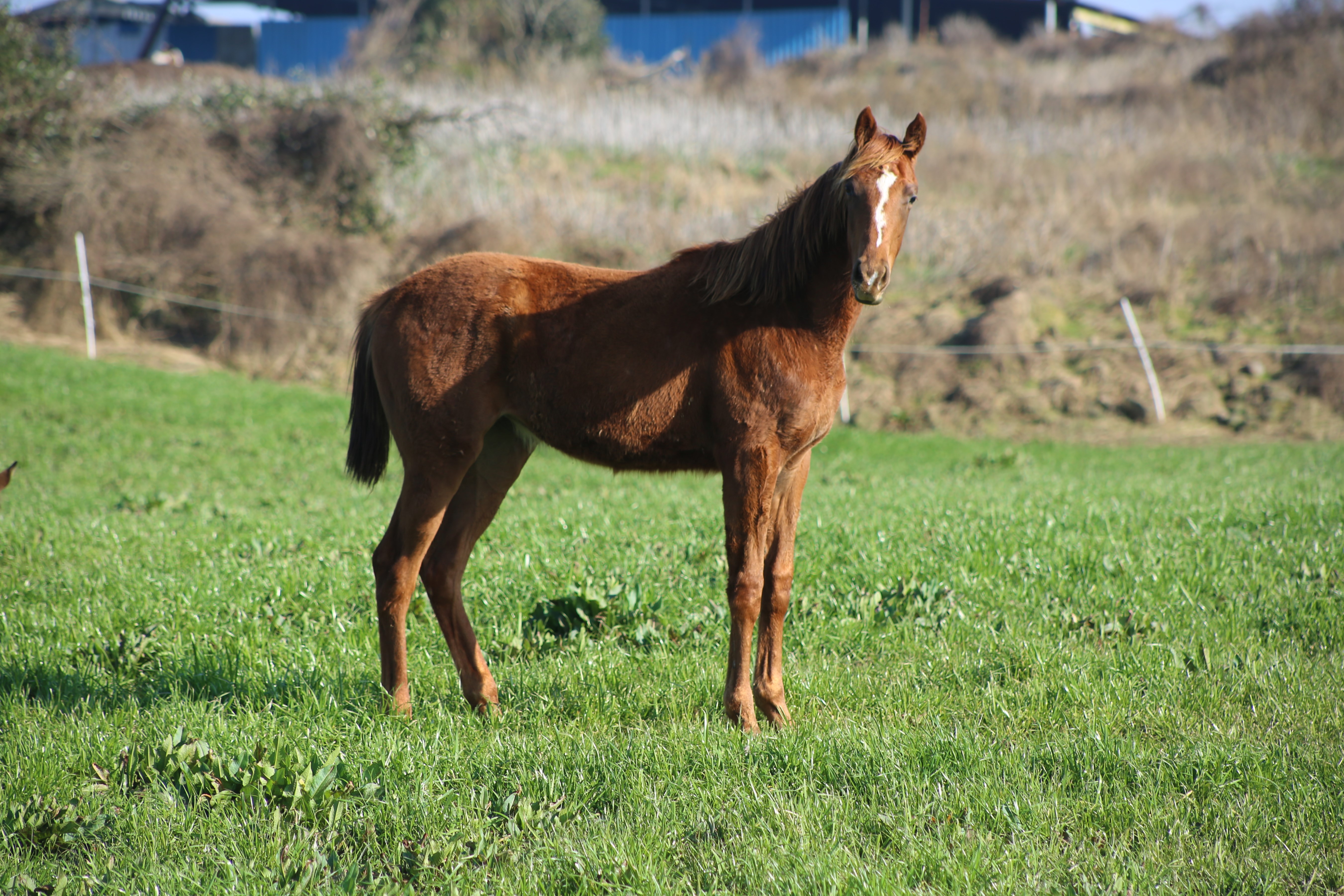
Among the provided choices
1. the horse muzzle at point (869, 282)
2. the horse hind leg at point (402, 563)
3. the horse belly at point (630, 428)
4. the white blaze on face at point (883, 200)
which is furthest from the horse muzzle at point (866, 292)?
the horse hind leg at point (402, 563)

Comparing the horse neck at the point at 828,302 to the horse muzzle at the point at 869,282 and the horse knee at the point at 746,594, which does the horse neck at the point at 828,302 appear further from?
the horse knee at the point at 746,594

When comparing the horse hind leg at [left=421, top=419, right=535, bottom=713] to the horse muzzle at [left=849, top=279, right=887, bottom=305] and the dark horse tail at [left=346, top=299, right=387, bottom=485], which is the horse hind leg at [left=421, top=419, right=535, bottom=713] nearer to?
the dark horse tail at [left=346, top=299, right=387, bottom=485]

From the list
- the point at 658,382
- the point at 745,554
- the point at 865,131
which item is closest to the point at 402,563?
the point at 658,382

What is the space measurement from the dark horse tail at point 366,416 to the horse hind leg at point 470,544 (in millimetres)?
443

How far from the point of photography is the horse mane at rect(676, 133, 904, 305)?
3877 millimetres

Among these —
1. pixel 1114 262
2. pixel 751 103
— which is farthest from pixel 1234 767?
pixel 751 103

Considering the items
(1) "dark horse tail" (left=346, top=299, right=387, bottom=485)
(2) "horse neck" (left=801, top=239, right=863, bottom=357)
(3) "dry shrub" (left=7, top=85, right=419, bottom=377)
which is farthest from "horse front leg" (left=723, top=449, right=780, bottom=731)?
(3) "dry shrub" (left=7, top=85, right=419, bottom=377)

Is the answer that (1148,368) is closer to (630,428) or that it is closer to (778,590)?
(778,590)

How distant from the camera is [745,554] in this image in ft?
13.0

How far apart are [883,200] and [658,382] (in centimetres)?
117

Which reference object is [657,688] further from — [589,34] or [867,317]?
[589,34]

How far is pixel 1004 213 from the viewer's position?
71.5 feet

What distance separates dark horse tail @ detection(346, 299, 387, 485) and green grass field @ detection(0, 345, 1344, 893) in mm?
973

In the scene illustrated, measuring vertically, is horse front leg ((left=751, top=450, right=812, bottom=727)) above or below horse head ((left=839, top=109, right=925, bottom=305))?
below
